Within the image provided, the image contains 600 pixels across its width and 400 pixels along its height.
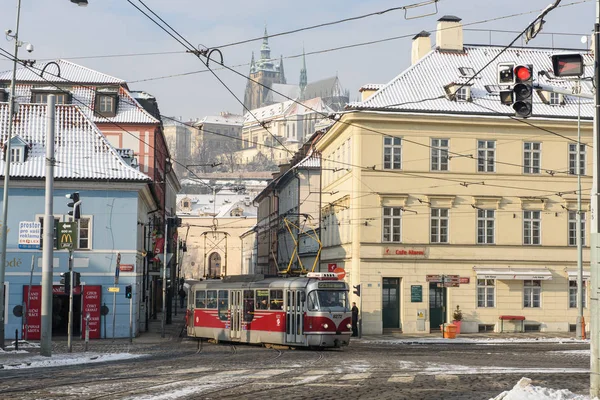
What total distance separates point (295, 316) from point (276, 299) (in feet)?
4.56

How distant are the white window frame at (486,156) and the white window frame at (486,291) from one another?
5259 millimetres

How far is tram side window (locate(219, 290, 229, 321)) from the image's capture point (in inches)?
1470

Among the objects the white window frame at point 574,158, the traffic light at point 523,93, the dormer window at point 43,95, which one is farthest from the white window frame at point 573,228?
the traffic light at point 523,93

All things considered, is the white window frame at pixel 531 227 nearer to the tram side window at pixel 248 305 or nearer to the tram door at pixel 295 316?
the tram side window at pixel 248 305

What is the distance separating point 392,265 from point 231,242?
84404mm

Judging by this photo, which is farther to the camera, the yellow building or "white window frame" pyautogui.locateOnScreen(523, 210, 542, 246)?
"white window frame" pyautogui.locateOnScreen(523, 210, 542, 246)

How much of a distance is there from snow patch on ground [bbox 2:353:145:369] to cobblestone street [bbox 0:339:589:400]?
68cm

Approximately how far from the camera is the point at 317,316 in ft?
105

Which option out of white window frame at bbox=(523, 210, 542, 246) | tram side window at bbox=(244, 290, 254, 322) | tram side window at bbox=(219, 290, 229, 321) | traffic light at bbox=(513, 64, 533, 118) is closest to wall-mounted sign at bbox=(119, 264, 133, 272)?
tram side window at bbox=(219, 290, 229, 321)

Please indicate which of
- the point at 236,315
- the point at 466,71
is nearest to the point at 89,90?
the point at 466,71

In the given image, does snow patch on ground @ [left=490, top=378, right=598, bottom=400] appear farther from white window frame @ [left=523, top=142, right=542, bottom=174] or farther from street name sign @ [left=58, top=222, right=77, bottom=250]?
white window frame @ [left=523, top=142, right=542, bottom=174]

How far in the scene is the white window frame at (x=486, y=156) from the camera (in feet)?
149

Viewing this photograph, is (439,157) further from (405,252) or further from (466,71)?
(466,71)

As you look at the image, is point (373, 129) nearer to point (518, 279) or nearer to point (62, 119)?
point (518, 279)
